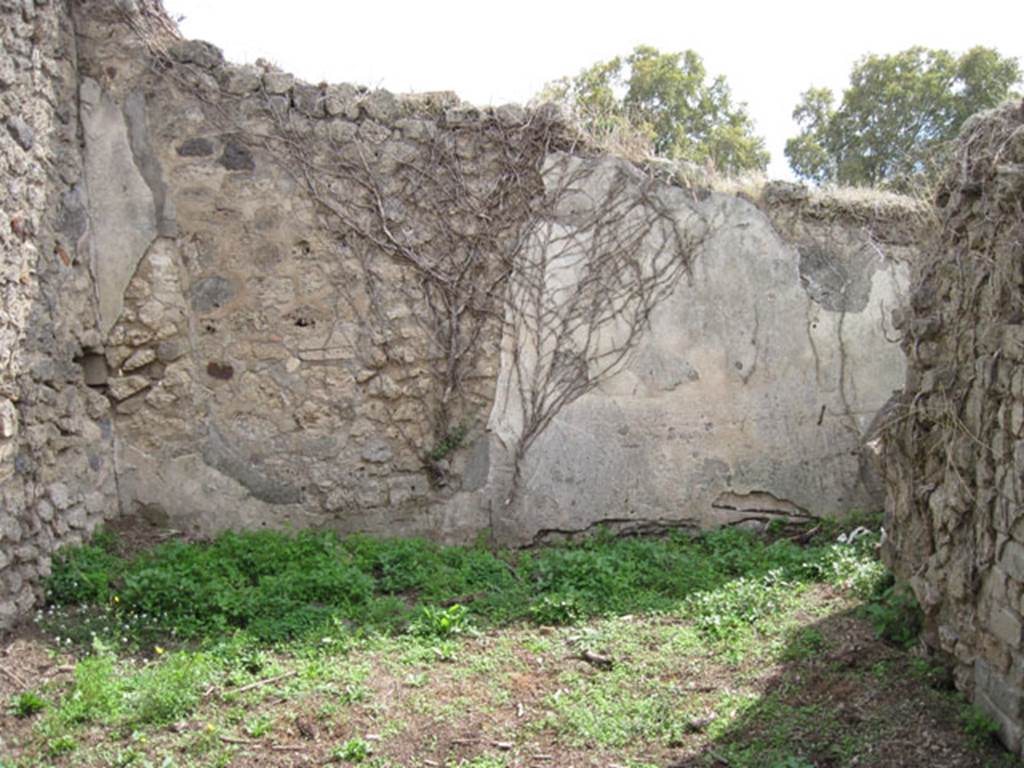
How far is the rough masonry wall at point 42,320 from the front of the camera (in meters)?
4.45

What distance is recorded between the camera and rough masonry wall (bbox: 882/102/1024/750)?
3.11m

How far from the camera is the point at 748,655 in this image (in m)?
4.09

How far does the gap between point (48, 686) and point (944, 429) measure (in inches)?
149

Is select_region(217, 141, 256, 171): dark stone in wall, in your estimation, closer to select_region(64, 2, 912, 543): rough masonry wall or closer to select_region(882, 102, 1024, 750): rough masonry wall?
select_region(64, 2, 912, 543): rough masonry wall

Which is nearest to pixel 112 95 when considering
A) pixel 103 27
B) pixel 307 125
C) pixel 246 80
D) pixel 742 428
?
pixel 103 27

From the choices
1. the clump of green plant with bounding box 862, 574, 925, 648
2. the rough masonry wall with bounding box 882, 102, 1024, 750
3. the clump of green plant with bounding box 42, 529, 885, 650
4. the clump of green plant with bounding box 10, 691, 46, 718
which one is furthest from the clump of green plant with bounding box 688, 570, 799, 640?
the clump of green plant with bounding box 10, 691, 46, 718

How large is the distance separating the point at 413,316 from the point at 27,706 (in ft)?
10.1

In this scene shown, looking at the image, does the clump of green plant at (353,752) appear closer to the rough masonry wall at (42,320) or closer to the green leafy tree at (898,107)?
the rough masonry wall at (42,320)

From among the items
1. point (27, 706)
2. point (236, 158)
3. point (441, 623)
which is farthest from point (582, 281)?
point (27, 706)

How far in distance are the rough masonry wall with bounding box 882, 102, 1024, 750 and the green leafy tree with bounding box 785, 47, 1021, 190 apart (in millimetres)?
13933

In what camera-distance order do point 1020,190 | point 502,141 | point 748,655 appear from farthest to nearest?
1. point 502,141
2. point 748,655
3. point 1020,190

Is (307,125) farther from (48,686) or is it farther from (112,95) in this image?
(48,686)

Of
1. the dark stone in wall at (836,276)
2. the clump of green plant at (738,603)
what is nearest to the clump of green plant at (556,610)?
the clump of green plant at (738,603)

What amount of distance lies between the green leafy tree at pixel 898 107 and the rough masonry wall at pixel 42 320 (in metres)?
14.5
